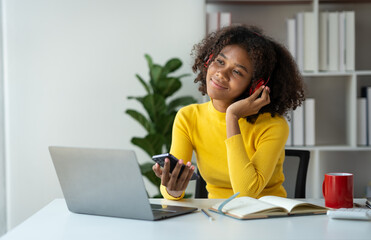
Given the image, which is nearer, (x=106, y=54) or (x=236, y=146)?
(x=236, y=146)

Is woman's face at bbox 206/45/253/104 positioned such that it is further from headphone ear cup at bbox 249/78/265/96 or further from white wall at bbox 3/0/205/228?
white wall at bbox 3/0/205/228

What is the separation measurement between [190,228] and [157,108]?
179 centimetres

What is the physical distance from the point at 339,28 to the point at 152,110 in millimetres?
1232

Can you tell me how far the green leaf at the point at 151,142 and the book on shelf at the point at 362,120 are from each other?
120cm

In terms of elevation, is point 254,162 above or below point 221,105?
below

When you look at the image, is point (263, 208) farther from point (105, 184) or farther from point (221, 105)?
point (221, 105)

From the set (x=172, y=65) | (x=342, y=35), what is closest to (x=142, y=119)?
(x=172, y=65)

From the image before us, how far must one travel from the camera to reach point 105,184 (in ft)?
3.93

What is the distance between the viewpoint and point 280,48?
1.82m

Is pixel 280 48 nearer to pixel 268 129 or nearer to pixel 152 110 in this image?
pixel 268 129

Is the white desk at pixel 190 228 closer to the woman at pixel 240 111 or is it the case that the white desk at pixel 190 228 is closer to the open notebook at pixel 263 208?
the open notebook at pixel 263 208

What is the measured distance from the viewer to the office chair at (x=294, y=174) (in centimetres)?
180

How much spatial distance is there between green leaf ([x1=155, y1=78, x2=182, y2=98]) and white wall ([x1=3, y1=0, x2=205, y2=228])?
257 mm

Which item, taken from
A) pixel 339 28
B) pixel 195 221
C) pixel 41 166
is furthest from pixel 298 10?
pixel 195 221
